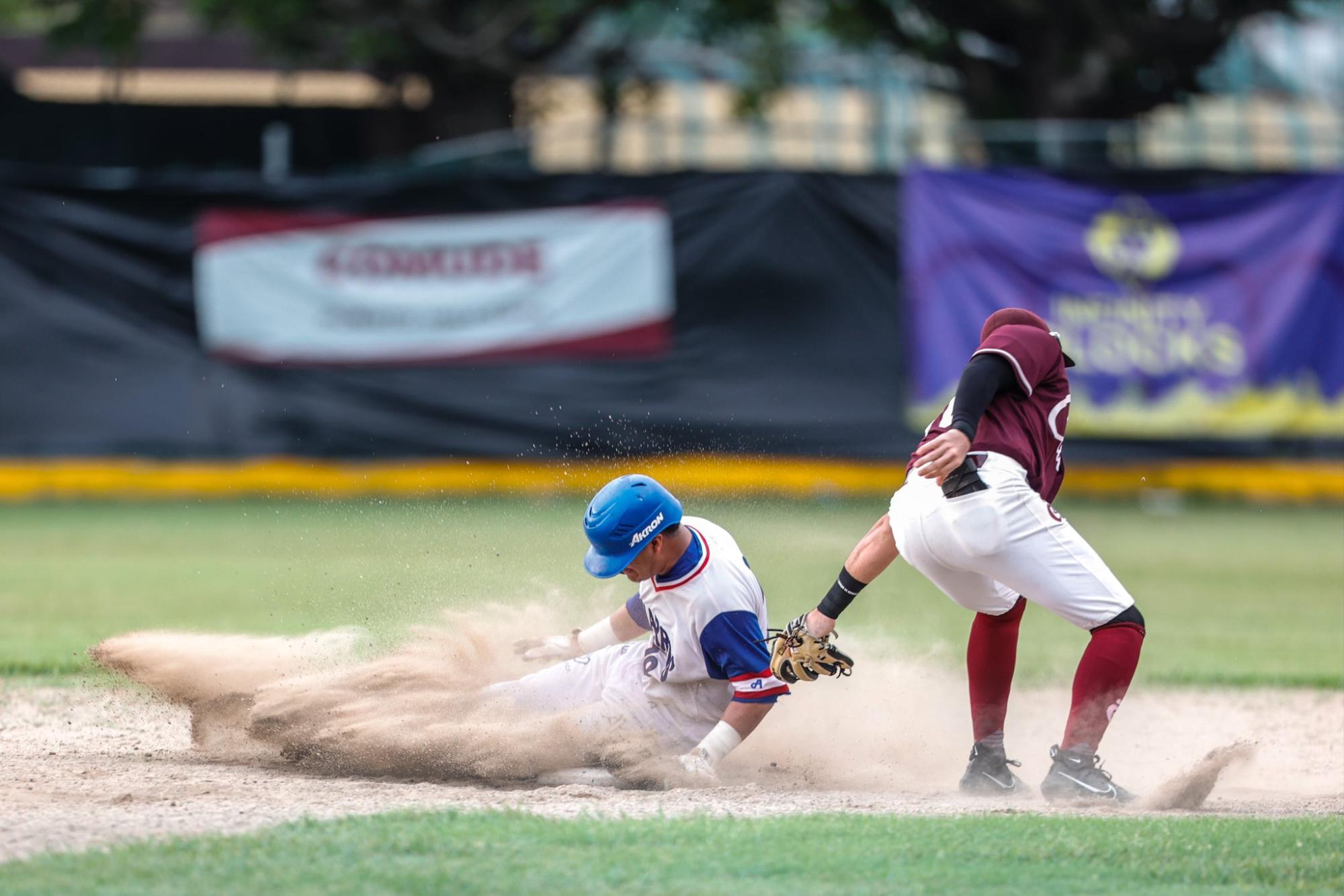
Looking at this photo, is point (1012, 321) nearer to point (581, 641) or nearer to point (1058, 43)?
point (581, 641)

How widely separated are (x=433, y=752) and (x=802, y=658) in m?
1.38

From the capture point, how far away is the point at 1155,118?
22328mm

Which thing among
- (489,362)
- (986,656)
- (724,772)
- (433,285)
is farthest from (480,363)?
(986,656)

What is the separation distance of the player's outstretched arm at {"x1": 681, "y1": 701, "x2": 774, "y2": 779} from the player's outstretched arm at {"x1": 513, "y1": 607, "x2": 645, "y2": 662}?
765 mm

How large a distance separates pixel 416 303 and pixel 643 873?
38.6ft

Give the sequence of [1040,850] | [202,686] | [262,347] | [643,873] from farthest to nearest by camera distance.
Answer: [262,347] → [202,686] → [1040,850] → [643,873]

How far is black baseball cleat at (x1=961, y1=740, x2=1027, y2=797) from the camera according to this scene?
231 inches

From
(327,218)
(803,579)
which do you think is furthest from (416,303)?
(803,579)

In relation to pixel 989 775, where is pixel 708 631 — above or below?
above

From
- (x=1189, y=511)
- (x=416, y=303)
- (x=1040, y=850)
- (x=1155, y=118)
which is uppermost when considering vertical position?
(x=1155, y=118)

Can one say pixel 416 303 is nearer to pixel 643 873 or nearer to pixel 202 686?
pixel 202 686

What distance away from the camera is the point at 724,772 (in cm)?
614

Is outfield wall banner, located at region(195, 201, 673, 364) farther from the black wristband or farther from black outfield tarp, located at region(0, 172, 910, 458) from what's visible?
the black wristband

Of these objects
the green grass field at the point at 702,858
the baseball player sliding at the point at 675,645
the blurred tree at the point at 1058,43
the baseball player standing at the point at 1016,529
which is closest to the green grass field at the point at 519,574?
the baseball player sliding at the point at 675,645
